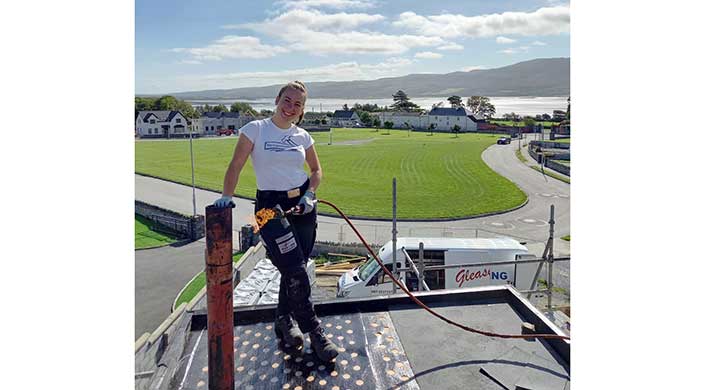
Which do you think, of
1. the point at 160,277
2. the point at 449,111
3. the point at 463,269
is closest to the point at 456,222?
the point at 463,269

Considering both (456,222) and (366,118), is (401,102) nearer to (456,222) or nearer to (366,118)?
(366,118)

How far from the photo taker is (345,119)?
394ft

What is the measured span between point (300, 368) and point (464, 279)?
7968mm

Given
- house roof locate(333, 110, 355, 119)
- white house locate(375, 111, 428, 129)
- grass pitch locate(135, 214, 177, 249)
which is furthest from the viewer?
house roof locate(333, 110, 355, 119)

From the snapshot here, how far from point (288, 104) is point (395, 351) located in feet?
6.42

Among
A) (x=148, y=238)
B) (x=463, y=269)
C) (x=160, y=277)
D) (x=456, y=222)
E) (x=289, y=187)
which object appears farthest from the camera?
(x=456, y=222)

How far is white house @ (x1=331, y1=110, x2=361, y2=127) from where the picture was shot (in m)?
118

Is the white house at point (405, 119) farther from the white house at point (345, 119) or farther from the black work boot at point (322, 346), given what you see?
the black work boot at point (322, 346)

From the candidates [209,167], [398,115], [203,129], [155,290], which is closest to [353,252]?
[155,290]

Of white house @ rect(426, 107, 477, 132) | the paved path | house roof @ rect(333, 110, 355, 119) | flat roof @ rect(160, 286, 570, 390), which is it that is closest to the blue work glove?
flat roof @ rect(160, 286, 570, 390)

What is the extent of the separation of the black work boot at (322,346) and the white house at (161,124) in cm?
9116

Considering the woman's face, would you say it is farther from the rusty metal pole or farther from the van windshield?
the van windshield

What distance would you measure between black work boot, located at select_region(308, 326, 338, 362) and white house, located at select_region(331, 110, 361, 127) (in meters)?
115

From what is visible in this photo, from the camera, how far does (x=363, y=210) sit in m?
26.0
